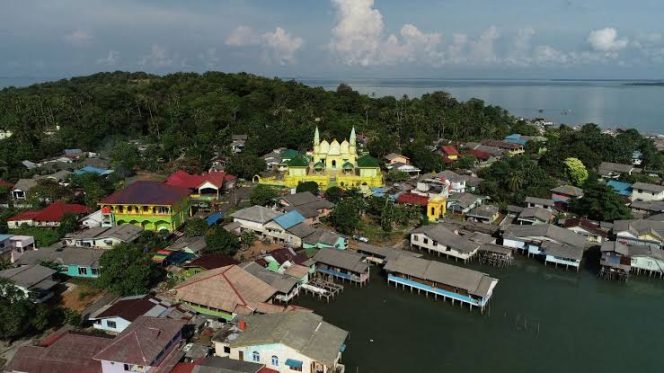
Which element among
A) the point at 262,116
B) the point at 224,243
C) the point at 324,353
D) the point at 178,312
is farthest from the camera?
the point at 262,116

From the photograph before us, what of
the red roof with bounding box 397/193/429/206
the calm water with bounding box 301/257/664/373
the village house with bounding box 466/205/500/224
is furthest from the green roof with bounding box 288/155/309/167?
the calm water with bounding box 301/257/664/373

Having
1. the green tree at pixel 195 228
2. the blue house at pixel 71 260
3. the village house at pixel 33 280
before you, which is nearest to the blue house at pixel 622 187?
the green tree at pixel 195 228

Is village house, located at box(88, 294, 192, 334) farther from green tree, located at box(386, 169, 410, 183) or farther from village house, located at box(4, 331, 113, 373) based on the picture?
green tree, located at box(386, 169, 410, 183)

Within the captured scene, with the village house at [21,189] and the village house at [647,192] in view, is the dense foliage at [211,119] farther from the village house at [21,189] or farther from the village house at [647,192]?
the village house at [647,192]

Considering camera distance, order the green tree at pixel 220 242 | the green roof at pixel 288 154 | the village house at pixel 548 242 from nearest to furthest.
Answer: the green tree at pixel 220 242 → the village house at pixel 548 242 → the green roof at pixel 288 154

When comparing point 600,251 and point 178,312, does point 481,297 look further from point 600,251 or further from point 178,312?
point 178,312

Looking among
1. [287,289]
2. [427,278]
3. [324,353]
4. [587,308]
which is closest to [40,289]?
[287,289]

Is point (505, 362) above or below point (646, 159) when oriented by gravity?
below
